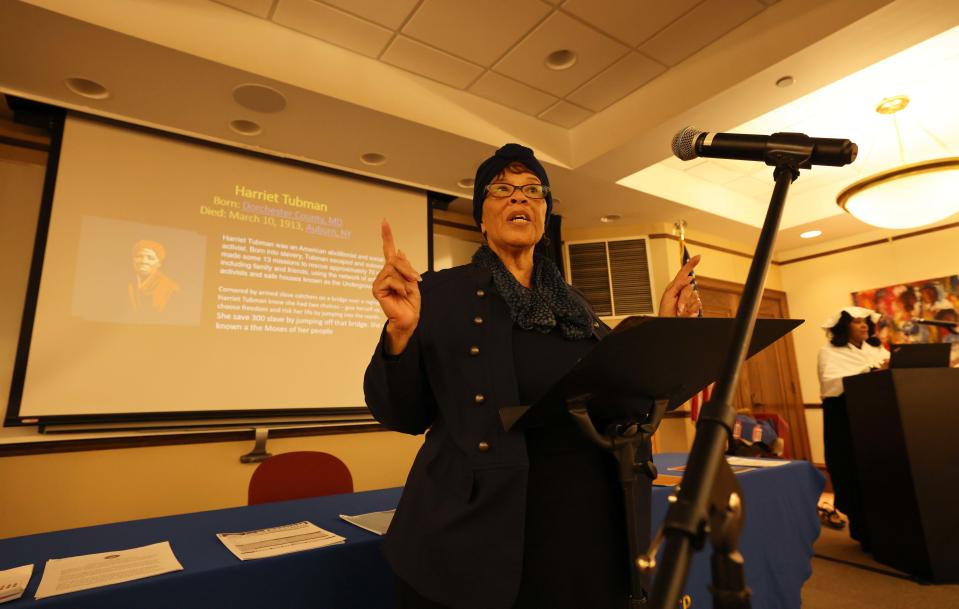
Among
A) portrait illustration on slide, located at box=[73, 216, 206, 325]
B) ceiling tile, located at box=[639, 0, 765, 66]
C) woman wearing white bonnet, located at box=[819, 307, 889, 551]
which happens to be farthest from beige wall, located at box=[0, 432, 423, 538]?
woman wearing white bonnet, located at box=[819, 307, 889, 551]

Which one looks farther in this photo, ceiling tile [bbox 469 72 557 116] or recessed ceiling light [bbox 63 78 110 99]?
ceiling tile [bbox 469 72 557 116]

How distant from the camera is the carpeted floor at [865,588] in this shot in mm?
2525

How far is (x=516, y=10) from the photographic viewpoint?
2.77 m

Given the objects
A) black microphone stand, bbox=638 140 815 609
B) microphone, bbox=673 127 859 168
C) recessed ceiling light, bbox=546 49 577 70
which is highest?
recessed ceiling light, bbox=546 49 577 70

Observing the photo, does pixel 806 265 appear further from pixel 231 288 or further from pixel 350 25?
pixel 231 288

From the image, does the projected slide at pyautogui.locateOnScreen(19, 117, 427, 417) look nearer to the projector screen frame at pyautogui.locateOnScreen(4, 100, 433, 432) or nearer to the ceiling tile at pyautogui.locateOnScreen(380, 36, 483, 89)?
the projector screen frame at pyautogui.locateOnScreen(4, 100, 433, 432)

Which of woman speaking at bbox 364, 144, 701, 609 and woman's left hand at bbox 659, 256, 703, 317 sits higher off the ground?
woman's left hand at bbox 659, 256, 703, 317

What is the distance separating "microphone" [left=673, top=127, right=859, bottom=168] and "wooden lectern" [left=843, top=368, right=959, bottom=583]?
9.86 feet

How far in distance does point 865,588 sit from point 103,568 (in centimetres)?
351

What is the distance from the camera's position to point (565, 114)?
377cm

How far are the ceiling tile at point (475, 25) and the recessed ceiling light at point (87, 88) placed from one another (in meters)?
1.76

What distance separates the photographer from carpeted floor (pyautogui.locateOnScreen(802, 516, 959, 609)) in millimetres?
2525

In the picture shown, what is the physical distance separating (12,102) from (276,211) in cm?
153

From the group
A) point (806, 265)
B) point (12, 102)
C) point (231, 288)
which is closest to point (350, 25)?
point (231, 288)
